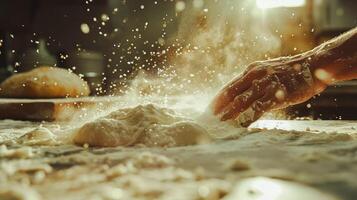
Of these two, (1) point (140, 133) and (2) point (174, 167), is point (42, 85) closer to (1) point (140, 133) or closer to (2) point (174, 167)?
(1) point (140, 133)

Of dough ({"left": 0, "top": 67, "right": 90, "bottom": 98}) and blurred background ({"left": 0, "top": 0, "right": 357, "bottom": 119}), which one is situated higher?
blurred background ({"left": 0, "top": 0, "right": 357, "bottom": 119})

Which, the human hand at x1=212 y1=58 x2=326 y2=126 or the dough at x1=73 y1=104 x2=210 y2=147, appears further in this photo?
the human hand at x1=212 y1=58 x2=326 y2=126

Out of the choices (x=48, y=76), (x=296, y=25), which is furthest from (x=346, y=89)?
(x=48, y=76)

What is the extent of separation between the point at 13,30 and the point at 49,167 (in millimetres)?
6549

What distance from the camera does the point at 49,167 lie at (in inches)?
57.4

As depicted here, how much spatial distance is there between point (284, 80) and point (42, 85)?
10.3ft

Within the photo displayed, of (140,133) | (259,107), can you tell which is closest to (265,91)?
(259,107)

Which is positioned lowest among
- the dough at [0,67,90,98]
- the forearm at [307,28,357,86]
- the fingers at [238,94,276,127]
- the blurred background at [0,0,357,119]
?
the fingers at [238,94,276,127]

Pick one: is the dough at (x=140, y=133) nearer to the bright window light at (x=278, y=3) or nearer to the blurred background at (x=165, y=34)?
the blurred background at (x=165, y=34)

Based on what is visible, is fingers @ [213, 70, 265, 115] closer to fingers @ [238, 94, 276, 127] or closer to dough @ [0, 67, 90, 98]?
fingers @ [238, 94, 276, 127]

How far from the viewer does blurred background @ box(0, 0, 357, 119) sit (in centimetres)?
681

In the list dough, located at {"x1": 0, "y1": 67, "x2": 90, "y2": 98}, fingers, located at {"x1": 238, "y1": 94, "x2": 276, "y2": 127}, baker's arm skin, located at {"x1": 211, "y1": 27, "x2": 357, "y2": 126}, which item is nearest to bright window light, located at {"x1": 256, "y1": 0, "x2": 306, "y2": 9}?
dough, located at {"x1": 0, "y1": 67, "x2": 90, "y2": 98}

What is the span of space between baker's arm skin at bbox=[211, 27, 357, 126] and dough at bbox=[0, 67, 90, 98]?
2.78 m

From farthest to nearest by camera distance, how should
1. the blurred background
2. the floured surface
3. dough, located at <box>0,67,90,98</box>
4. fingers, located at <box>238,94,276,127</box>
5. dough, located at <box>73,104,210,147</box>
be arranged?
1. the blurred background
2. dough, located at <box>0,67,90,98</box>
3. fingers, located at <box>238,94,276,127</box>
4. dough, located at <box>73,104,210,147</box>
5. the floured surface
